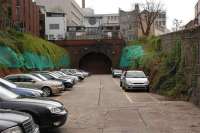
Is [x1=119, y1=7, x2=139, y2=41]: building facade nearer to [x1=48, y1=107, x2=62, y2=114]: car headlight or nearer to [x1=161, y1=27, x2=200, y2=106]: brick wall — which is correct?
[x1=161, y1=27, x2=200, y2=106]: brick wall

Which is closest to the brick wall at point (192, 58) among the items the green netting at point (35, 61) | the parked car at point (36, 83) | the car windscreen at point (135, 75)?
the car windscreen at point (135, 75)

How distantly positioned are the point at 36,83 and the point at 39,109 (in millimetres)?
17460

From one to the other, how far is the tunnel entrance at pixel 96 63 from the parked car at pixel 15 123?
93149 mm

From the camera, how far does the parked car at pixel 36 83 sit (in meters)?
28.9

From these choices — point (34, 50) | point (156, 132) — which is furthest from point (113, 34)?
point (156, 132)

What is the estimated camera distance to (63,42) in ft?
325

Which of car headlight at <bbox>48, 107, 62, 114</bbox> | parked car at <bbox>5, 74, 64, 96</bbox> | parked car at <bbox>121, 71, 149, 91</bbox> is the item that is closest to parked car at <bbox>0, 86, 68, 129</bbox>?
car headlight at <bbox>48, 107, 62, 114</bbox>

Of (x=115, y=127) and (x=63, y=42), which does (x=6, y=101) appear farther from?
(x=63, y=42)

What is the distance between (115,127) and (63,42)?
8471cm

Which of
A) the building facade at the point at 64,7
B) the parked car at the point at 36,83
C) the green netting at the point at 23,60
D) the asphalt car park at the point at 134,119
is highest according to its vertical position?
the building facade at the point at 64,7

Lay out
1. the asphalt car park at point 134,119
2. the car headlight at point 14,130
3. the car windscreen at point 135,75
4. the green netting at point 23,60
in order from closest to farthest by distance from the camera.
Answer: the car headlight at point 14,130
the asphalt car park at point 134,119
the car windscreen at point 135,75
the green netting at point 23,60

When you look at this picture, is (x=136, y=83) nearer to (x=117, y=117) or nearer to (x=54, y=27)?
(x=117, y=117)

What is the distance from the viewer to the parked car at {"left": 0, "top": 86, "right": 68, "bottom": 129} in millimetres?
12758

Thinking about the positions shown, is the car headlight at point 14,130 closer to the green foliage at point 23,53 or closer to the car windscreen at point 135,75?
the car windscreen at point 135,75
